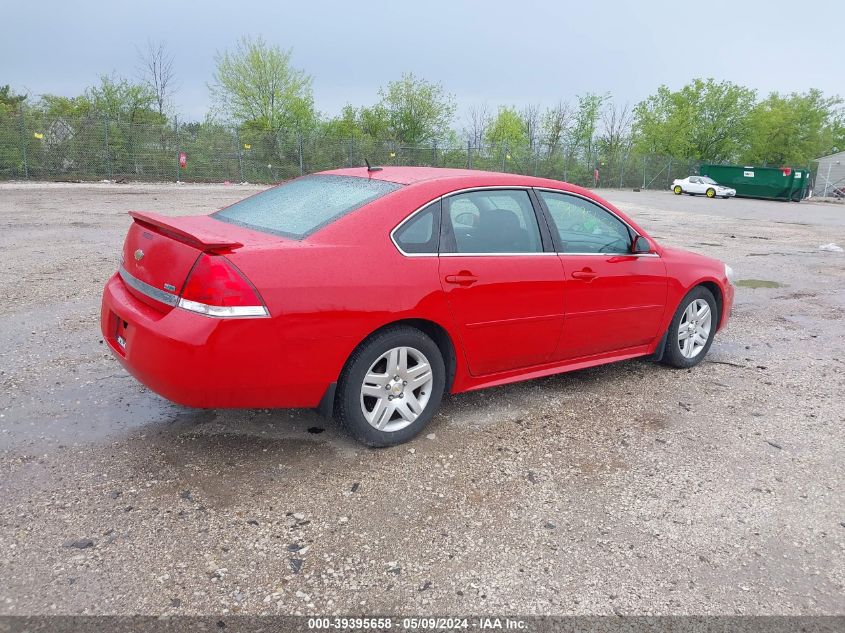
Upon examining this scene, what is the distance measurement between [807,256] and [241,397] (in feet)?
41.5

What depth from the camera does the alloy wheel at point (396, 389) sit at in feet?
11.3

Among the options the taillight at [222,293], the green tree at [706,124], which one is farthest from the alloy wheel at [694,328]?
the green tree at [706,124]

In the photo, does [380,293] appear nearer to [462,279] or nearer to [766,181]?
[462,279]

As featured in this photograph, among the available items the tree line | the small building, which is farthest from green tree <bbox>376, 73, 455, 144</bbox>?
the small building

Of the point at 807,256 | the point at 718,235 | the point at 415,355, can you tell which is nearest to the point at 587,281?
the point at 415,355

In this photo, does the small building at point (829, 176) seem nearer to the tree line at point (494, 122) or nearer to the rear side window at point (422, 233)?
the tree line at point (494, 122)

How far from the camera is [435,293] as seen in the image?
139 inches

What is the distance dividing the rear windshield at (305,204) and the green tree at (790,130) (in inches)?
2847

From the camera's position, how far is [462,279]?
12.0 feet

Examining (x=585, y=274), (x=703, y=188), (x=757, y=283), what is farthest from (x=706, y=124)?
(x=585, y=274)

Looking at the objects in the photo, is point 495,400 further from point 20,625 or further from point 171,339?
point 20,625

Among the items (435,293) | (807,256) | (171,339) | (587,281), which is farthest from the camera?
(807,256)

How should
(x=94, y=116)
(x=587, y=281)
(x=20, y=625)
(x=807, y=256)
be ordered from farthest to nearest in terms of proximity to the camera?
(x=94, y=116), (x=807, y=256), (x=587, y=281), (x=20, y=625)

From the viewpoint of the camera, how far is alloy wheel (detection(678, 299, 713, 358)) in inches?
202
